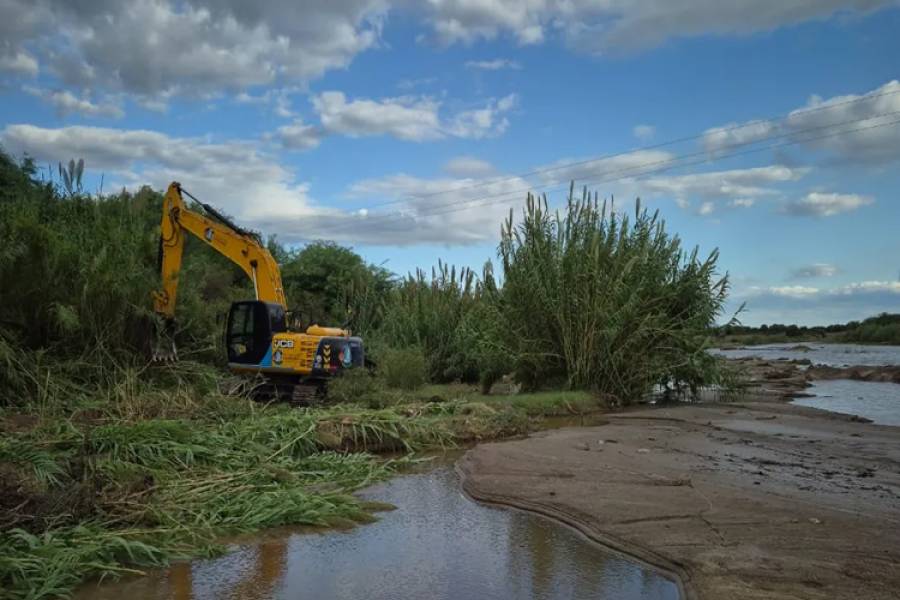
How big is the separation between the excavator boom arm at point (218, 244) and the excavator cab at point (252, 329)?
2.03 feet

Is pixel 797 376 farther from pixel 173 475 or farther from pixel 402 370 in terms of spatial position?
pixel 173 475

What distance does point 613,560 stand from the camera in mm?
5531

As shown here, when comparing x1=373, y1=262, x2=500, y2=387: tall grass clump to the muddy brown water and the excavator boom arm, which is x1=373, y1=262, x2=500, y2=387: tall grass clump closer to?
the excavator boom arm

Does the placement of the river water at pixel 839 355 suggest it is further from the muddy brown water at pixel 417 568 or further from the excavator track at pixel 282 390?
the muddy brown water at pixel 417 568

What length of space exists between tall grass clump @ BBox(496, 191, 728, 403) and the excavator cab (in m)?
5.87

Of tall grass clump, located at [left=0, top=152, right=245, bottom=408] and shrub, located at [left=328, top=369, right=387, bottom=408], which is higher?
tall grass clump, located at [left=0, top=152, right=245, bottom=408]

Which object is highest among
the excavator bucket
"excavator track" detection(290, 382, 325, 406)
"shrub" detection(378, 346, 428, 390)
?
the excavator bucket

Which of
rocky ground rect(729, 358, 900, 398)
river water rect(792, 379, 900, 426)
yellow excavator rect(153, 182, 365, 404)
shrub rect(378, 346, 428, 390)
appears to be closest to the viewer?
yellow excavator rect(153, 182, 365, 404)

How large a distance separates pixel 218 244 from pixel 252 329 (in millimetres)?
2168

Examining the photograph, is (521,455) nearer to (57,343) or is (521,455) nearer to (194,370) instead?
(194,370)

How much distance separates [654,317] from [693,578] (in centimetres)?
1306

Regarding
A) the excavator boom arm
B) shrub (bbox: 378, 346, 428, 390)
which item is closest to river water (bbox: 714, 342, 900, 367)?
shrub (bbox: 378, 346, 428, 390)

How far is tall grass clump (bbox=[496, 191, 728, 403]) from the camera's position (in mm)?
17031

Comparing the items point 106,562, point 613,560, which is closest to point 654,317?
point 613,560
